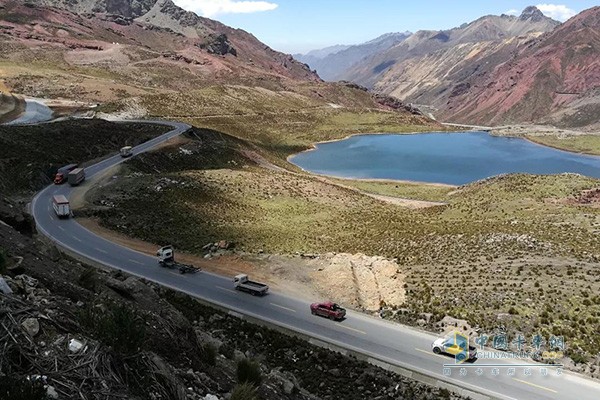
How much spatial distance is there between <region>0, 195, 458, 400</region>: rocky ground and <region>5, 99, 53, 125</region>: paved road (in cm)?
7549

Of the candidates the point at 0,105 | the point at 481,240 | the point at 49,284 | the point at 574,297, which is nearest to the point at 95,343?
the point at 49,284

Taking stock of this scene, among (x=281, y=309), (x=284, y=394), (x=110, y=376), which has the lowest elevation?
(x=281, y=309)

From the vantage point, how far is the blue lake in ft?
360

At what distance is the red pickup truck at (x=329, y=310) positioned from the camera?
28609 millimetres

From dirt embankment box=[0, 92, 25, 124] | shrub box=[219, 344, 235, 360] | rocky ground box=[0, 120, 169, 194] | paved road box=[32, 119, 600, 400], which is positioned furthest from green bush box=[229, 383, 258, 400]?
dirt embankment box=[0, 92, 25, 124]

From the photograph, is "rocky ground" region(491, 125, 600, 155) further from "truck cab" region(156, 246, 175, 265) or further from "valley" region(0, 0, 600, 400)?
"truck cab" region(156, 246, 175, 265)

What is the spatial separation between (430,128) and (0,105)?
147496 mm

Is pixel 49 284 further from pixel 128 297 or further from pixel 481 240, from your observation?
pixel 481 240

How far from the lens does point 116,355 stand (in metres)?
9.48

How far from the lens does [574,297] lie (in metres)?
28.3

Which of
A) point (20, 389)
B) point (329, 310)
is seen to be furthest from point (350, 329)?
point (20, 389)

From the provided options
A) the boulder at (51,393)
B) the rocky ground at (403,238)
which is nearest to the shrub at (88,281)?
the boulder at (51,393)

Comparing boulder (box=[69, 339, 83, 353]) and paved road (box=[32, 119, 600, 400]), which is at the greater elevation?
boulder (box=[69, 339, 83, 353])

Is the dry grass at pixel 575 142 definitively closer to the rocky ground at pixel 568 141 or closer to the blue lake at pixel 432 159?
the rocky ground at pixel 568 141
